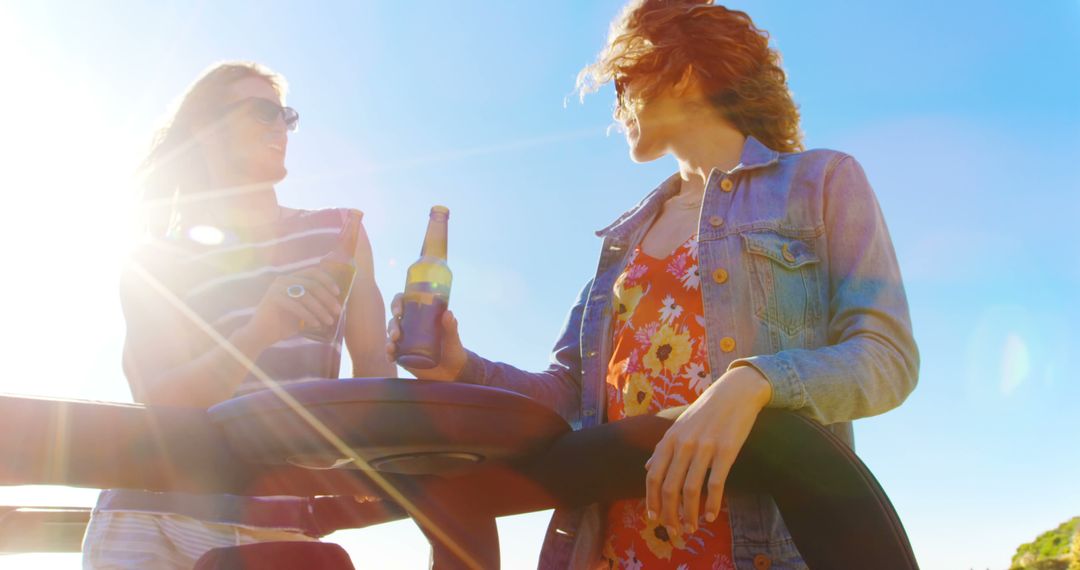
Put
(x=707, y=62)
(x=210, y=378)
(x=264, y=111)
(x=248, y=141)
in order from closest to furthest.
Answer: (x=210, y=378)
(x=707, y=62)
(x=248, y=141)
(x=264, y=111)

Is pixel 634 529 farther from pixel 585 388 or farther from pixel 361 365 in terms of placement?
pixel 361 365

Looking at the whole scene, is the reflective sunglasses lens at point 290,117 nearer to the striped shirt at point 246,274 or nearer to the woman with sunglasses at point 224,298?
the woman with sunglasses at point 224,298

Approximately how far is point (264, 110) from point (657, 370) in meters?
1.94

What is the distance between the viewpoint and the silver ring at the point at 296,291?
2.20 meters

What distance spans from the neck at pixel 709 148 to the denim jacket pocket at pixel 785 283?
1.63ft

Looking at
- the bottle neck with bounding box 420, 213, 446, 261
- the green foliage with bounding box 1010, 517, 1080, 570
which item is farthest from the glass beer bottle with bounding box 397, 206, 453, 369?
the green foliage with bounding box 1010, 517, 1080, 570

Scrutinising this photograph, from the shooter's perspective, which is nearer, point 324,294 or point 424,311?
point 424,311

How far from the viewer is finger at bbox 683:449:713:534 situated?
49.1 inches

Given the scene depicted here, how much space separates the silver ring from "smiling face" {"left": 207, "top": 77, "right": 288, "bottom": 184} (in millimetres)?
1095

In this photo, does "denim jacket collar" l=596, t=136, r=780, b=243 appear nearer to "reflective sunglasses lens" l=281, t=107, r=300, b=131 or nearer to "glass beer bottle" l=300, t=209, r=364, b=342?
"glass beer bottle" l=300, t=209, r=364, b=342

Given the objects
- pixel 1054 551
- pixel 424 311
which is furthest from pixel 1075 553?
pixel 424 311

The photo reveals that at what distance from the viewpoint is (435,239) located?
6.36 feet

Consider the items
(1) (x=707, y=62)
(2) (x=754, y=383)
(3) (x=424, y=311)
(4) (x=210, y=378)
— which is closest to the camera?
(2) (x=754, y=383)

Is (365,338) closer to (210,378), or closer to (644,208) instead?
(210,378)
